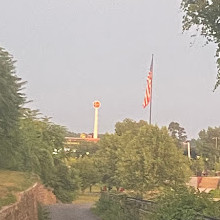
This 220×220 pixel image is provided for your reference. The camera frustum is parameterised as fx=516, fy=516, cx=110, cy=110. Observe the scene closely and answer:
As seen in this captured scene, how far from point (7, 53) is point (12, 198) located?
11806mm

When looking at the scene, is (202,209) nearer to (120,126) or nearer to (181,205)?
(181,205)

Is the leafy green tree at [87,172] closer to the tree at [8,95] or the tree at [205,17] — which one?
the tree at [8,95]

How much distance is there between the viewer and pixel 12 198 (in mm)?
16109

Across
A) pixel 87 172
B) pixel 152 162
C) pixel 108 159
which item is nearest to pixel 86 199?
pixel 108 159

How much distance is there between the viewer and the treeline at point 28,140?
25.3m

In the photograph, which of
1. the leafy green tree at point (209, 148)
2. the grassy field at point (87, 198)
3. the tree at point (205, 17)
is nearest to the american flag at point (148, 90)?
the grassy field at point (87, 198)

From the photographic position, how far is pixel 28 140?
118 ft

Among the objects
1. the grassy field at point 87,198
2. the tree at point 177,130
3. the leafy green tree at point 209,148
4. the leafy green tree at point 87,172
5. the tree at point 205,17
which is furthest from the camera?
the tree at point 177,130

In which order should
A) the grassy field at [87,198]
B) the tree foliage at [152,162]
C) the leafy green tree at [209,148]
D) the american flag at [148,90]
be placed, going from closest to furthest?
the tree foliage at [152,162]
the american flag at [148,90]
the grassy field at [87,198]
the leafy green tree at [209,148]

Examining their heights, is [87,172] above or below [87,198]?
above

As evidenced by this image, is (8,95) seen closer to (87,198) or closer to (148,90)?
(148,90)

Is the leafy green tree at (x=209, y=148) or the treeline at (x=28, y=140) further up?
the leafy green tree at (x=209, y=148)

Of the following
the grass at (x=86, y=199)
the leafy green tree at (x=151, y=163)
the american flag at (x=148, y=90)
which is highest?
the american flag at (x=148, y=90)

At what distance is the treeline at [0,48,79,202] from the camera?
2527 cm
